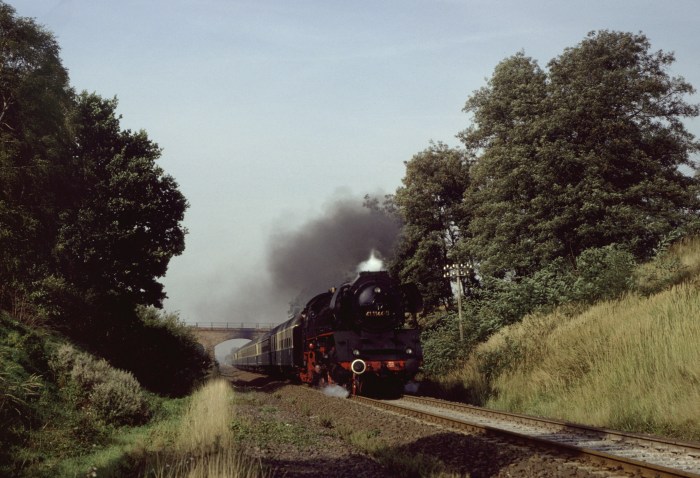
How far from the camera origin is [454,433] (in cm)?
1095

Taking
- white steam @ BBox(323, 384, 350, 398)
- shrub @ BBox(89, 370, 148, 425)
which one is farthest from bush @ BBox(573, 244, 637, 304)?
shrub @ BBox(89, 370, 148, 425)

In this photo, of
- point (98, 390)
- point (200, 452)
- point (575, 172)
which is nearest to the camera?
point (200, 452)

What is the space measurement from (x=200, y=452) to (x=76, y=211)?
18901mm

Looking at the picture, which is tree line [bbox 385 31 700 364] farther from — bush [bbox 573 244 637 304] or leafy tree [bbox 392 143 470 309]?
leafy tree [bbox 392 143 470 309]

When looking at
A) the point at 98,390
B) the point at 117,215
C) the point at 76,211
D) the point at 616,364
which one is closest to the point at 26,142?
the point at 76,211

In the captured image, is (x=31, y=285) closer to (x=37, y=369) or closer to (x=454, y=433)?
(x=37, y=369)

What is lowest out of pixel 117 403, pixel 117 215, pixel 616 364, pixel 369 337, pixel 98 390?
pixel 117 403

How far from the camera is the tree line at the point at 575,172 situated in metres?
26.0

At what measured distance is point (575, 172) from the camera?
28203 millimetres

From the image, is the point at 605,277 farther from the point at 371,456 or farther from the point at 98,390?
the point at 98,390

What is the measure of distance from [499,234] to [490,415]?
722 inches

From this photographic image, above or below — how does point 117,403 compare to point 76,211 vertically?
below

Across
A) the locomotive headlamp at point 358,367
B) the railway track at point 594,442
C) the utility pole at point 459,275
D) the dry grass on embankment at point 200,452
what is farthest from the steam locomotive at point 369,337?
the utility pole at point 459,275

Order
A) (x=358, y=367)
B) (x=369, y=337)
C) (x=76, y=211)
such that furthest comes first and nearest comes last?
(x=76, y=211) → (x=369, y=337) → (x=358, y=367)
